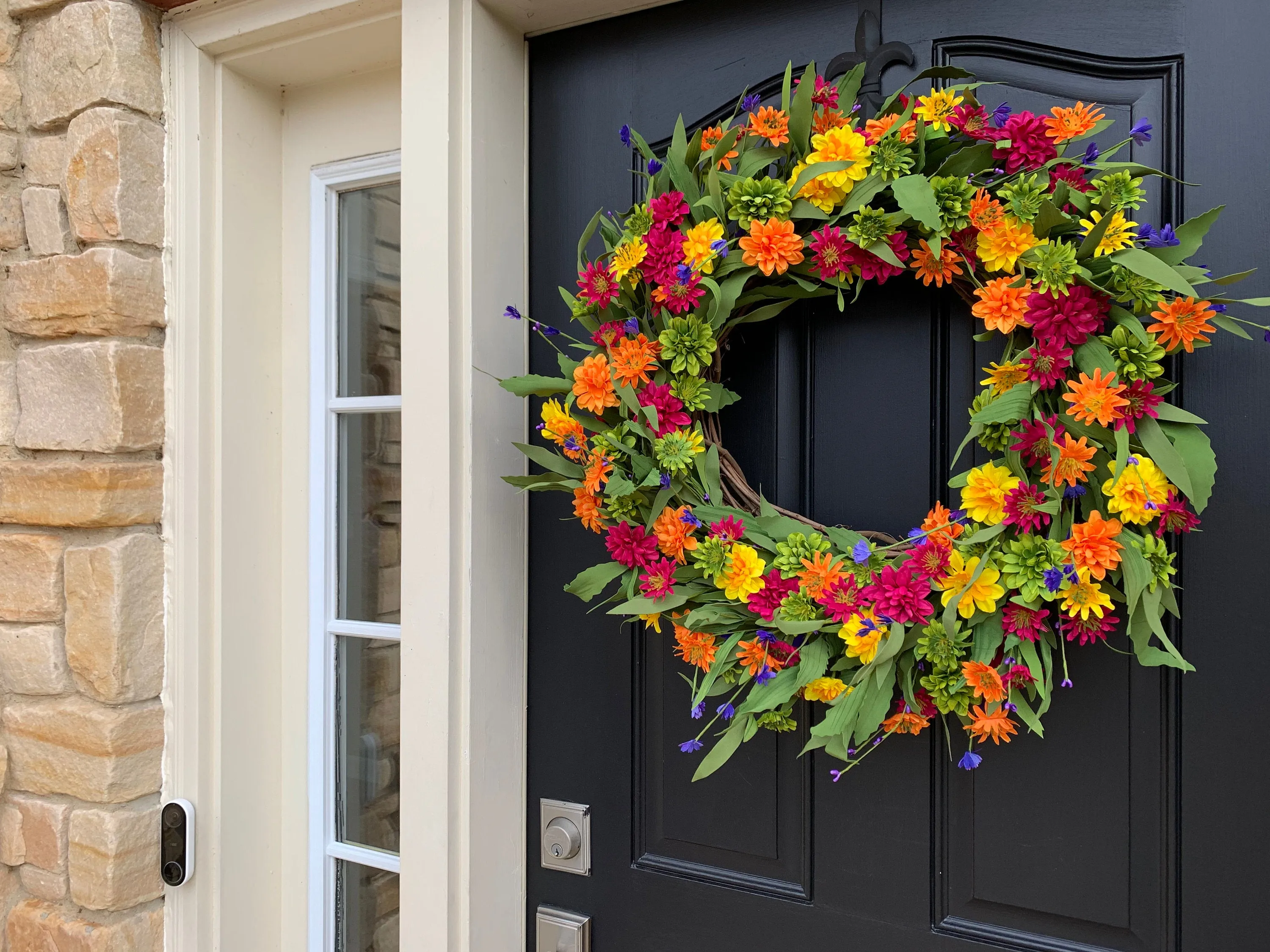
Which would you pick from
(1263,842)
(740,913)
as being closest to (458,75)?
(740,913)

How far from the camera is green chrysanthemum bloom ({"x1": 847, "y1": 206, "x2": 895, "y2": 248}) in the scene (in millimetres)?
915

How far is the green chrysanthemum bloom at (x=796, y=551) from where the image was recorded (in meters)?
0.92

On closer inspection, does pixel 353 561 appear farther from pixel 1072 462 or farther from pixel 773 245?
pixel 1072 462

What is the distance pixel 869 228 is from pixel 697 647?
1.67 ft

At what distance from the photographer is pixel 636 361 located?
976 millimetres

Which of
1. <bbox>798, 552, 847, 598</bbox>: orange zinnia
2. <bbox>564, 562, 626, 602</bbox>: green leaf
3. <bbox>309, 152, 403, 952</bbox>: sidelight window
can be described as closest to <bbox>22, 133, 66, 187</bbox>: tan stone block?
<bbox>309, 152, 403, 952</bbox>: sidelight window

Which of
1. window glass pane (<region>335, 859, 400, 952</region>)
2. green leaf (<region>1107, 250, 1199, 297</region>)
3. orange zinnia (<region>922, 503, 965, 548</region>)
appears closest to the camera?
green leaf (<region>1107, 250, 1199, 297</region>)

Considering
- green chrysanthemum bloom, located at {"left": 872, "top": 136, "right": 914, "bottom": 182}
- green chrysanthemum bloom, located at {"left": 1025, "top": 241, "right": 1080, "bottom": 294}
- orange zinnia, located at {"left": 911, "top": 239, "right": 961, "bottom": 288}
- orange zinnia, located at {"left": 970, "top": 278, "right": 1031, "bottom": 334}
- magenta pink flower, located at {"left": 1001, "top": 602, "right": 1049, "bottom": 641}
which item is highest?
green chrysanthemum bloom, located at {"left": 872, "top": 136, "right": 914, "bottom": 182}

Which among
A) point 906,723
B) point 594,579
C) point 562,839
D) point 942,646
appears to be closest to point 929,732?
point 906,723

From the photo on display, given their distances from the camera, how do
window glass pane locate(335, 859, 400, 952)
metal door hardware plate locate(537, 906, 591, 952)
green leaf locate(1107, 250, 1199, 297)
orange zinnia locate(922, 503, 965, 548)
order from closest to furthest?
green leaf locate(1107, 250, 1199, 297)
orange zinnia locate(922, 503, 965, 548)
metal door hardware plate locate(537, 906, 591, 952)
window glass pane locate(335, 859, 400, 952)

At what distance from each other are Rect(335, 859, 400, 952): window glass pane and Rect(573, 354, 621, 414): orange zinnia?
3.01 ft

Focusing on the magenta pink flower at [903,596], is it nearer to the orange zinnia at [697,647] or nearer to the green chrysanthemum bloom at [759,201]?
the orange zinnia at [697,647]

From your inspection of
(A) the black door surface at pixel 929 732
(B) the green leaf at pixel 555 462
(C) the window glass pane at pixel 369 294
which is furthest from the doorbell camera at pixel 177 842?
(B) the green leaf at pixel 555 462

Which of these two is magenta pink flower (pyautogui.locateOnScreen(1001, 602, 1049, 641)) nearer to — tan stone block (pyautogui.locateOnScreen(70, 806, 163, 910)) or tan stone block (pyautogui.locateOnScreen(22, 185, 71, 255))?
tan stone block (pyautogui.locateOnScreen(70, 806, 163, 910))
